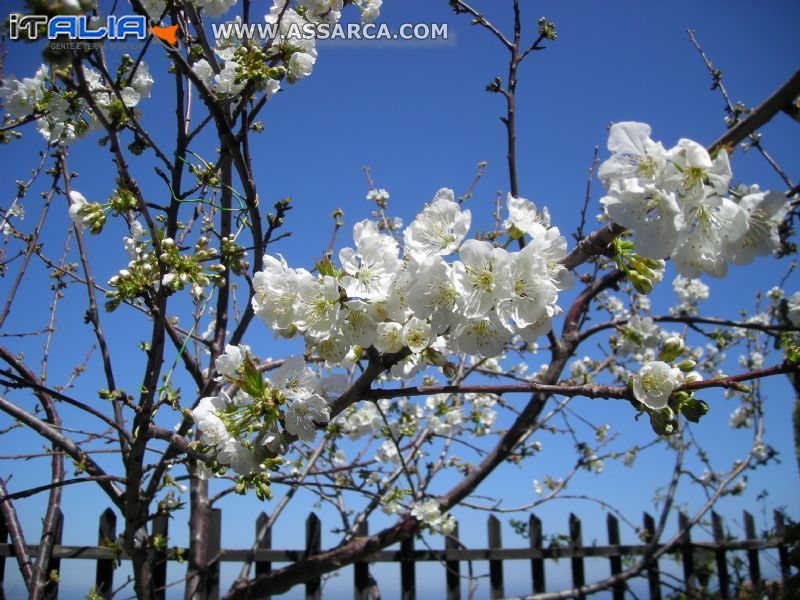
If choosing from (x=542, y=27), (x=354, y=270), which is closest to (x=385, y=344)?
(x=354, y=270)

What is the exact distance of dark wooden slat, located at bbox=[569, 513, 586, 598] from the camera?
430cm

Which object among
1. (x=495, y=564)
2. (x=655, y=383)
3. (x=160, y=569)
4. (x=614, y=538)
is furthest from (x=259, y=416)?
(x=614, y=538)

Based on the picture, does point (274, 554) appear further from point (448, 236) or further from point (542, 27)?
point (542, 27)

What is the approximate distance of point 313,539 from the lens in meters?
3.51

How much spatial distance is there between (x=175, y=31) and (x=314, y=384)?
4.35 ft

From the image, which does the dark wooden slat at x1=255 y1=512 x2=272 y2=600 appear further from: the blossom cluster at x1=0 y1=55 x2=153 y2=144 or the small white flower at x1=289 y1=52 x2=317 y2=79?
the small white flower at x1=289 y1=52 x2=317 y2=79

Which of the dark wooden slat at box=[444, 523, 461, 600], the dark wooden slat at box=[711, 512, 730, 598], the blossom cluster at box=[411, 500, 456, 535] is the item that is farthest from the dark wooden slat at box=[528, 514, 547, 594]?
the dark wooden slat at box=[711, 512, 730, 598]

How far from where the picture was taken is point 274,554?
334cm

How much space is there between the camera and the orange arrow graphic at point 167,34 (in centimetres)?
173

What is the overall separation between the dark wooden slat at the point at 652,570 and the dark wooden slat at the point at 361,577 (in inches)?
84.4

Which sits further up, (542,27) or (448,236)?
(542,27)

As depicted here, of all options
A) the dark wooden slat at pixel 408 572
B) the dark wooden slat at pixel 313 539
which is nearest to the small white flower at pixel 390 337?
the dark wooden slat at pixel 313 539

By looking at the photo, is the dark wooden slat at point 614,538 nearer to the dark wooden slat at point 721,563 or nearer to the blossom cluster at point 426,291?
the dark wooden slat at point 721,563

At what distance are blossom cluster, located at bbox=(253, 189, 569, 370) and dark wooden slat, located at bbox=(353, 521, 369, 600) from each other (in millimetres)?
2562
